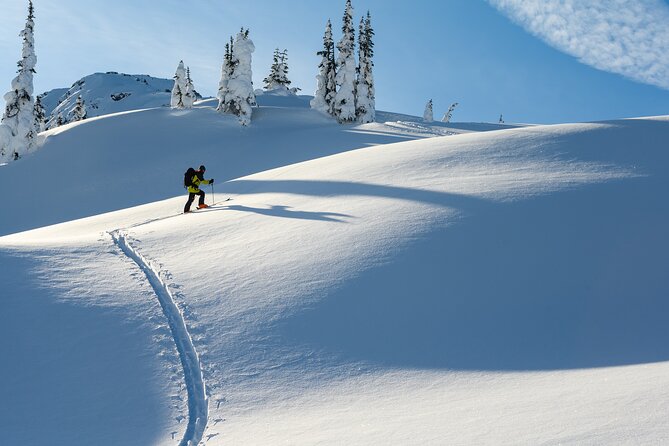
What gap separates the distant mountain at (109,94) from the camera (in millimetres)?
135125

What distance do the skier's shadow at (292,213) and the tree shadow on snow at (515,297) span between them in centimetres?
269

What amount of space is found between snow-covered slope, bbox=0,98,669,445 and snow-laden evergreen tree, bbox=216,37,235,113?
117 feet

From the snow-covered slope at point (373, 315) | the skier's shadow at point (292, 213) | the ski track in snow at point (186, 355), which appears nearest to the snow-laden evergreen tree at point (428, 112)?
the snow-covered slope at point (373, 315)

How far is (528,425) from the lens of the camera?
5520 millimetres

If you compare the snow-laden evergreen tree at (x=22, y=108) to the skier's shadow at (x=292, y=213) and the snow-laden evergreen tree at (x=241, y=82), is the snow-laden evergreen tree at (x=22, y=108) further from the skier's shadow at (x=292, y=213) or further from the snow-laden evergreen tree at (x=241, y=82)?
the skier's shadow at (x=292, y=213)

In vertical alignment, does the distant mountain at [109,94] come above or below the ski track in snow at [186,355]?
above

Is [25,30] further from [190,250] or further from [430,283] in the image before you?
[430,283]

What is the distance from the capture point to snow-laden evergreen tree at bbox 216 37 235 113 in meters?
50.1

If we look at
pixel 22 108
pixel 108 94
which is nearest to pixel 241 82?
pixel 22 108

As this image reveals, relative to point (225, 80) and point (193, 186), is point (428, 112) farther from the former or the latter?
point (193, 186)

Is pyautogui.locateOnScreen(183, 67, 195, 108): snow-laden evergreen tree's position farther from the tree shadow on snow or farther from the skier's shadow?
the tree shadow on snow

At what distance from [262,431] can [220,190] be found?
15.2 meters

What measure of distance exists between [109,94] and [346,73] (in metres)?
122

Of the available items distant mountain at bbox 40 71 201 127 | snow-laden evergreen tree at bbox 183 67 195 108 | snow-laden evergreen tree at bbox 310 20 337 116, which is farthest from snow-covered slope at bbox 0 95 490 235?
distant mountain at bbox 40 71 201 127
